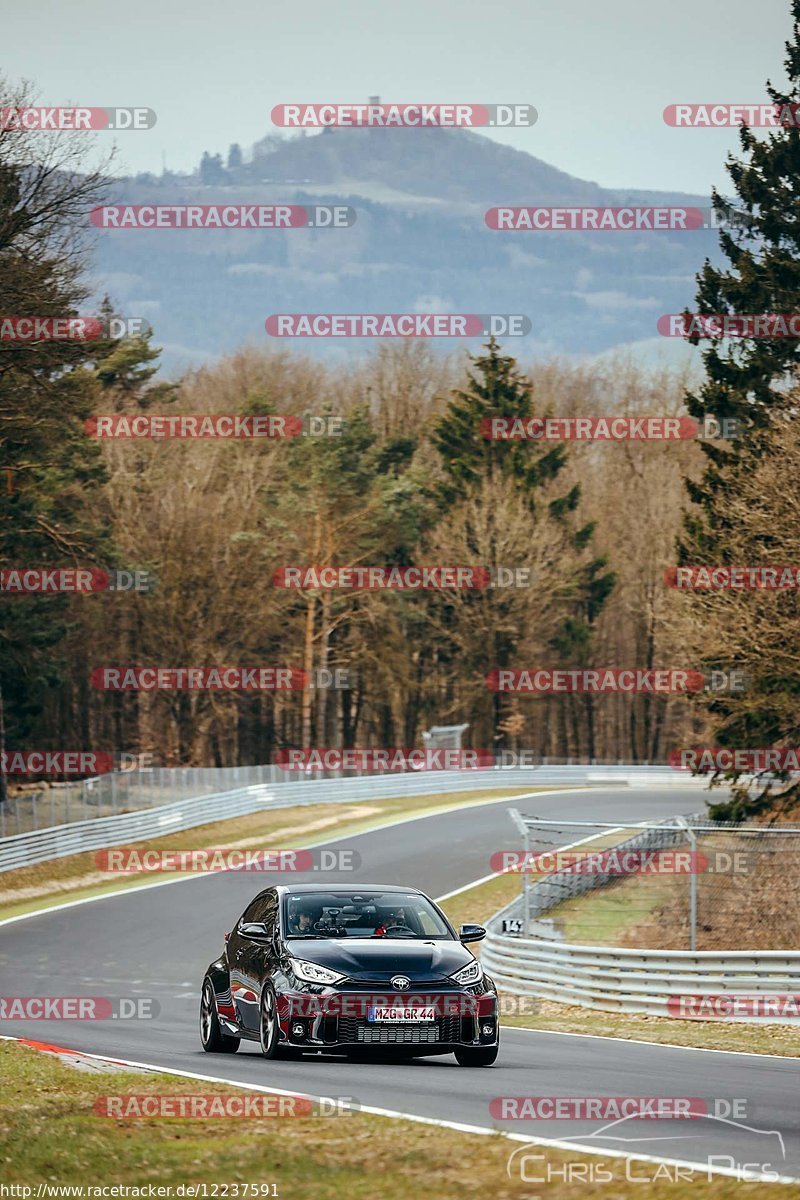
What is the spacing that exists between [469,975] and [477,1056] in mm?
698

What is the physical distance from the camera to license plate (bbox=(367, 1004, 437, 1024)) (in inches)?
532

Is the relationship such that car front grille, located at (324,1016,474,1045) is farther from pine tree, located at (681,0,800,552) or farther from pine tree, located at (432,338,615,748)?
pine tree, located at (432,338,615,748)

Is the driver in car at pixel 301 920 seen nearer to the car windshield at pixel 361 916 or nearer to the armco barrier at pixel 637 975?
the car windshield at pixel 361 916

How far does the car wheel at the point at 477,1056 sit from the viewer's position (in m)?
13.9

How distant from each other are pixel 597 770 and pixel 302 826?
20.9 m

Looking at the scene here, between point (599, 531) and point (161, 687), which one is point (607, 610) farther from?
point (161, 687)

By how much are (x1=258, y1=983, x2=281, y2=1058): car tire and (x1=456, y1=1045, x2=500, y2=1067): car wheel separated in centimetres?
147

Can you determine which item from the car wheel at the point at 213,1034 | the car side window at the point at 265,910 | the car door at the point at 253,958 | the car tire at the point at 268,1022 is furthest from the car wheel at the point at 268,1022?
the car wheel at the point at 213,1034

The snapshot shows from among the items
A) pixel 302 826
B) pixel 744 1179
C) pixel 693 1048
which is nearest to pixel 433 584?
pixel 302 826

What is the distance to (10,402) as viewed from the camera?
3997 cm

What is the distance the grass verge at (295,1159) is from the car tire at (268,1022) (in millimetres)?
2914

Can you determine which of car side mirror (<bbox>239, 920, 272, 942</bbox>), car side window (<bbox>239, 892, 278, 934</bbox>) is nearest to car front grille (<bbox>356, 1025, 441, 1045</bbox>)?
car side mirror (<bbox>239, 920, 272, 942</bbox>)

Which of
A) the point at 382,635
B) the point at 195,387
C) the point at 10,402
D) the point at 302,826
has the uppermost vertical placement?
the point at 195,387

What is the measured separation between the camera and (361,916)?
14.8 metres
